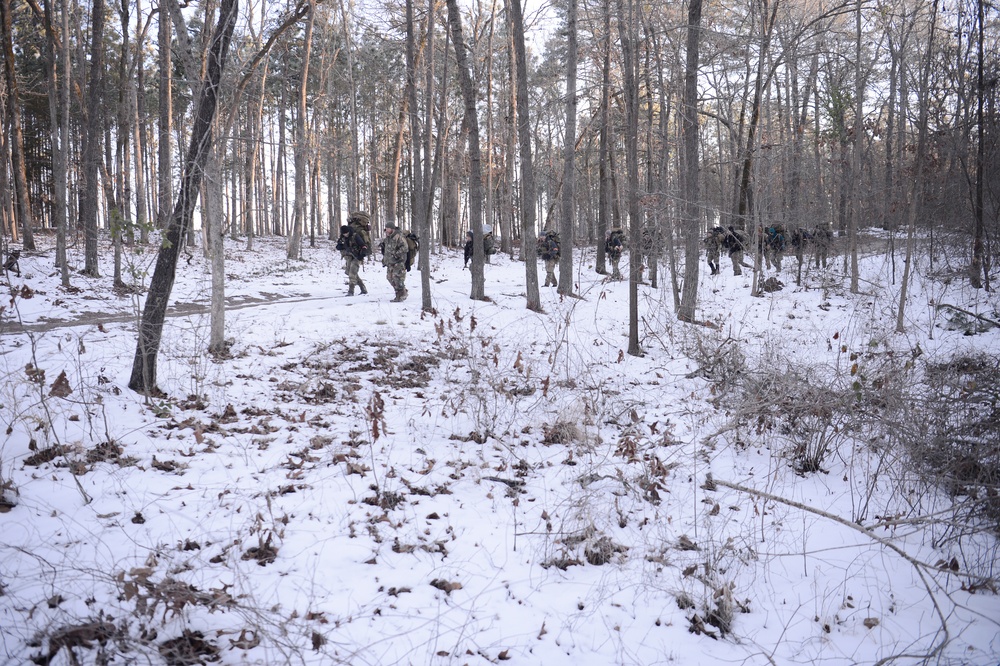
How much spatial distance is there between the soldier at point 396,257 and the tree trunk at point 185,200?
6578 millimetres

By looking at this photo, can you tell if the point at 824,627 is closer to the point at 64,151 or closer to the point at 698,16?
the point at 698,16

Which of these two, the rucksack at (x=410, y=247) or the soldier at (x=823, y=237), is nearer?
the rucksack at (x=410, y=247)

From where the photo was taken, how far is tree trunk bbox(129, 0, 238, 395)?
581 centimetres

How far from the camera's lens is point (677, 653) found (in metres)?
3.14

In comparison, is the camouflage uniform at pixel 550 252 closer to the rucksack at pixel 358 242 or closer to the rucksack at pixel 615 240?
the rucksack at pixel 615 240

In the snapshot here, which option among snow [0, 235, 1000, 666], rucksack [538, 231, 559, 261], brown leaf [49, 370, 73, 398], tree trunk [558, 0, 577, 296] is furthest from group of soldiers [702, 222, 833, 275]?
brown leaf [49, 370, 73, 398]

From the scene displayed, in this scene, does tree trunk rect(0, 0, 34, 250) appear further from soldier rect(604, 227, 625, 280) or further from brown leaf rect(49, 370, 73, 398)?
soldier rect(604, 227, 625, 280)

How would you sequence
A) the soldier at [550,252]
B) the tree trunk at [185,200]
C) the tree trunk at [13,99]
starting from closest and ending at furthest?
the tree trunk at [185,200] → the tree trunk at [13,99] → the soldier at [550,252]

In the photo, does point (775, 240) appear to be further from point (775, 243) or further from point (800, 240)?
point (800, 240)

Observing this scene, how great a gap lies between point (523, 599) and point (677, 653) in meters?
0.96

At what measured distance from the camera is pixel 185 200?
598cm

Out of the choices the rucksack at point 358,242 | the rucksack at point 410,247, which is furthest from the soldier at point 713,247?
the rucksack at point 358,242

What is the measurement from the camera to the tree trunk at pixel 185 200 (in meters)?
5.81

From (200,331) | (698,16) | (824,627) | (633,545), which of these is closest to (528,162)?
(698,16)
